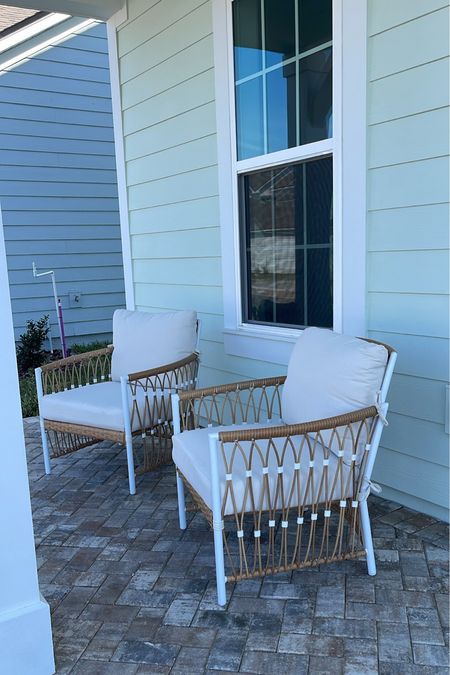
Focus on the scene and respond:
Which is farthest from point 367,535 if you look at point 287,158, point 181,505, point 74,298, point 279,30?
point 74,298

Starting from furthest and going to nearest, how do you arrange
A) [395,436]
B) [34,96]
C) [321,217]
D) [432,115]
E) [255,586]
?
[34,96] < [321,217] < [395,436] < [432,115] < [255,586]

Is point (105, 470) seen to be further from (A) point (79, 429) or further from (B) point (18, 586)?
(B) point (18, 586)

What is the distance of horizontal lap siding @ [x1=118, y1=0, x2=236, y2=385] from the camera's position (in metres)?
3.37

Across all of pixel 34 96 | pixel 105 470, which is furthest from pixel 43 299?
pixel 105 470

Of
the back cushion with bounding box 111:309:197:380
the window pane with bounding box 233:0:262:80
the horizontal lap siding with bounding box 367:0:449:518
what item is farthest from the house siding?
the back cushion with bounding box 111:309:197:380

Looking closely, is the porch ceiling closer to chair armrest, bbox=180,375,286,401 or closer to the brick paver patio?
chair armrest, bbox=180,375,286,401

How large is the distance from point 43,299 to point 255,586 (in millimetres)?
4986

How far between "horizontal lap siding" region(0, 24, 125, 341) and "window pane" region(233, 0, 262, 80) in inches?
143

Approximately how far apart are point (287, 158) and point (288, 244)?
44cm

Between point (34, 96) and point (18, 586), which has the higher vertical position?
point (34, 96)

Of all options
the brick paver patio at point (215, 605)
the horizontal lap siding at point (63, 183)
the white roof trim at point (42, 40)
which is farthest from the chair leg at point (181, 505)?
the white roof trim at point (42, 40)

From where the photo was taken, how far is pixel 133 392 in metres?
2.77

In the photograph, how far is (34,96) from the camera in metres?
5.95

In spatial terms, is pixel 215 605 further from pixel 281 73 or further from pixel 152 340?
pixel 281 73
